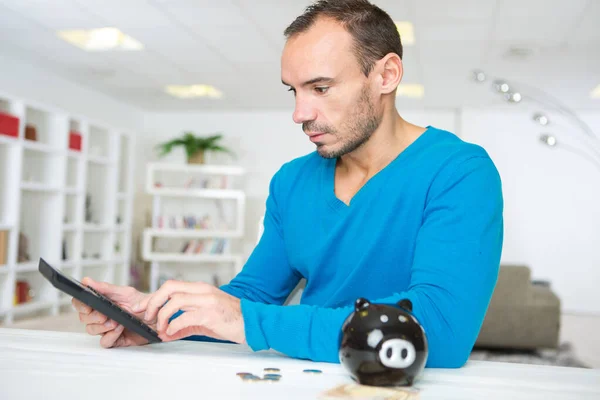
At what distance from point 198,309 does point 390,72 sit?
650 millimetres

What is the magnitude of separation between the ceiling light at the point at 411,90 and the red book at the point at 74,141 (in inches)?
135

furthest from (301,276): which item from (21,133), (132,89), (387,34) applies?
(132,89)

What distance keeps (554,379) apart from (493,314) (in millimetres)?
3724

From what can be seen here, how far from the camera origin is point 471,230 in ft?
3.20

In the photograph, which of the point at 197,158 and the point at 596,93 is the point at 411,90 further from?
the point at 197,158

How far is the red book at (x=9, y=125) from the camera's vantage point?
4.88 metres

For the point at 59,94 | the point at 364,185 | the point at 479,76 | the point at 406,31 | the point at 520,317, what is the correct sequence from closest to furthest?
the point at 364,185 < the point at 520,317 < the point at 479,76 < the point at 406,31 < the point at 59,94

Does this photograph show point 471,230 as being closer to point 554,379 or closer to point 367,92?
point 554,379

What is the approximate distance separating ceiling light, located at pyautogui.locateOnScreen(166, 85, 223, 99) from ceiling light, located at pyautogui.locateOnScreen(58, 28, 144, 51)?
1.59 m

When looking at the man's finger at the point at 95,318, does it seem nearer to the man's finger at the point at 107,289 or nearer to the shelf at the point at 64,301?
the man's finger at the point at 107,289

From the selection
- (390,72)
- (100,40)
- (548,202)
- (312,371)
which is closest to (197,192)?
(100,40)

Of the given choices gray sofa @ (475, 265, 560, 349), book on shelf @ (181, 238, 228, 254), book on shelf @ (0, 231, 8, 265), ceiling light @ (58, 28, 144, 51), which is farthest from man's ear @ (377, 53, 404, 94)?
book on shelf @ (181, 238, 228, 254)

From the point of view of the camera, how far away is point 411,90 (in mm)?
7086

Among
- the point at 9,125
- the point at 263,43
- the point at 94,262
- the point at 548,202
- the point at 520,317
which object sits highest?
the point at 263,43
